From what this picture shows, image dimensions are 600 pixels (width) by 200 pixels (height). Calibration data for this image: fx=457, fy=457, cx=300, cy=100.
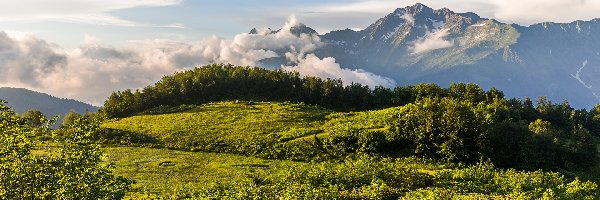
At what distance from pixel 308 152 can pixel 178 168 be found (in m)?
19.7

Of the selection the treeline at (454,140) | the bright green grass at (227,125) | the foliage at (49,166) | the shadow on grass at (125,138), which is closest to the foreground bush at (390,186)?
the foliage at (49,166)

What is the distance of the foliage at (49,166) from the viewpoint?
23.5 metres

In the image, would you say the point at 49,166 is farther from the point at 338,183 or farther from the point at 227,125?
the point at 227,125

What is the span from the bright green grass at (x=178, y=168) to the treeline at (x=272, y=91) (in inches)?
2448

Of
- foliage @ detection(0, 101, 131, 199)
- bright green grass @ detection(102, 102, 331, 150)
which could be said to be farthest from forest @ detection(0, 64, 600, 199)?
bright green grass @ detection(102, 102, 331, 150)

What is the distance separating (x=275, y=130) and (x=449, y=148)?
32.0 metres

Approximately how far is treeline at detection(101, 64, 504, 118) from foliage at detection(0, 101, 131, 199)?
353ft

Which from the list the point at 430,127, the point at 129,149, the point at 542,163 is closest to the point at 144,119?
the point at 129,149

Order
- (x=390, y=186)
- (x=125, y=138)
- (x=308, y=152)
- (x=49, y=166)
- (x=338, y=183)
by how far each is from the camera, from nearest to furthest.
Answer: (x=49, y=166)
(x=390, y=186)
(x=338, y=183)
(x=308, y=152)
(x=125, y=138)

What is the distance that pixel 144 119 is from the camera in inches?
4141

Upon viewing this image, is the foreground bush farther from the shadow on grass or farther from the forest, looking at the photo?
the shadow on grass

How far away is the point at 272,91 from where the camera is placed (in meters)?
162

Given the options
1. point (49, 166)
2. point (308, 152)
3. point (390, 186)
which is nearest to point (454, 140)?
point (308, 152)

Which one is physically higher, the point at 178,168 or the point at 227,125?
the point at 227,125
